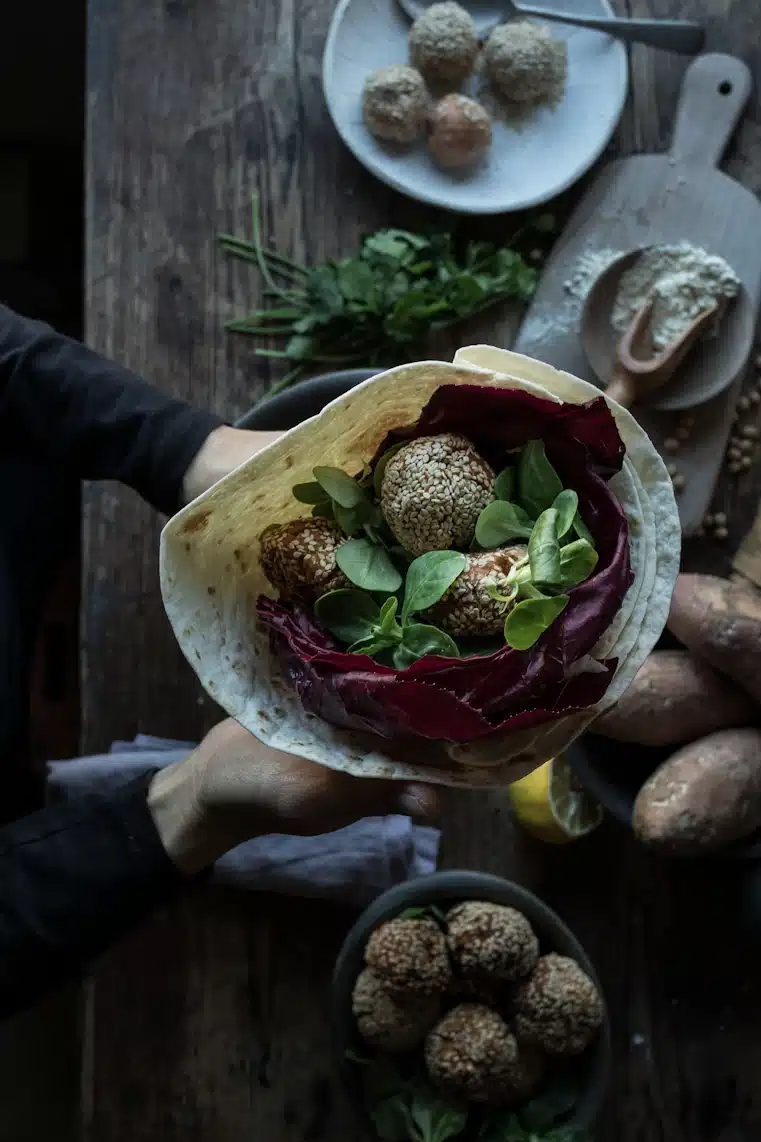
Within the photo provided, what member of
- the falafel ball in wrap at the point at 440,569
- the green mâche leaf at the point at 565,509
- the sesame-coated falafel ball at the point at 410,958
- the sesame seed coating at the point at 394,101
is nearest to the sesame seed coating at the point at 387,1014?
the sesame-coated falafel ball at the point at 410,958

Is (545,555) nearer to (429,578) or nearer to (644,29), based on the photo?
(429,578)

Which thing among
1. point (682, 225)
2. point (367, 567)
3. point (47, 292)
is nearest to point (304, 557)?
point (367, 567)

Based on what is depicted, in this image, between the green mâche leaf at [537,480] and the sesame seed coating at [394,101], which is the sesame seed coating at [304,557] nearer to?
the green mâche leaf at [537,480]

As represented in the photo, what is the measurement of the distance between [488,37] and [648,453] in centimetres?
49

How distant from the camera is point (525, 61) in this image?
762 millimetres

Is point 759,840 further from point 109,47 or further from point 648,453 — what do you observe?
point 109,47

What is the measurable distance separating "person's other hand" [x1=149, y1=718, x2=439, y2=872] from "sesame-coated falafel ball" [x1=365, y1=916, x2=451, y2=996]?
4.9 inches

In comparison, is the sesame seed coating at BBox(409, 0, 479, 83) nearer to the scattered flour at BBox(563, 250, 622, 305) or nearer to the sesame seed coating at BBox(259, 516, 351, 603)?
the scattered flour at BBox(563, 250, 622, 305)

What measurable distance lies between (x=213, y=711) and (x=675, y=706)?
335 millimetres

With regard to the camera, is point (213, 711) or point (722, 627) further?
point (213, 711)

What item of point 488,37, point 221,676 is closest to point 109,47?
point 488,37

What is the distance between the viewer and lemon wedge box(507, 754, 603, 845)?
706 mm

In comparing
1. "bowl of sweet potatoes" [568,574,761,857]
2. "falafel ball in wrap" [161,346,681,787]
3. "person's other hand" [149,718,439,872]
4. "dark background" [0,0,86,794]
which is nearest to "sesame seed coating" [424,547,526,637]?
"falafel ball in wrap" [161,346,681,787]

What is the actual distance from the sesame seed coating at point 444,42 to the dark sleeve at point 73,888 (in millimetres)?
565
